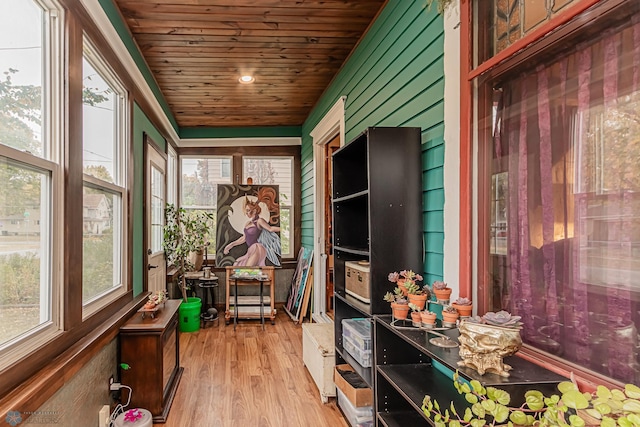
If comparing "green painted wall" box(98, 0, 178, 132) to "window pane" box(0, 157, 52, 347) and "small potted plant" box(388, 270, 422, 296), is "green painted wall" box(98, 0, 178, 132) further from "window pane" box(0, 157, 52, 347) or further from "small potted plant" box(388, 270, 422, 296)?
"small potted plant" box(388, 270, 422, 296)

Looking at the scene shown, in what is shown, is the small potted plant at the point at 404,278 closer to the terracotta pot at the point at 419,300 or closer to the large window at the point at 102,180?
the terracotta pot at the point at 419,300

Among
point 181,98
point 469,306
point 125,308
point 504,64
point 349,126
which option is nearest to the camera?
point 504,64

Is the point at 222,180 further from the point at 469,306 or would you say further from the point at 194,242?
the point at 469,306

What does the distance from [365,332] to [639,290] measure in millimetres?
1546

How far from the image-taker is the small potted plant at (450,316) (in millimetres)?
1545

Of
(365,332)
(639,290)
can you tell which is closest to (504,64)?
(639,290)

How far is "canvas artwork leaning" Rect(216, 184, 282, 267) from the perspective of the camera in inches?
205

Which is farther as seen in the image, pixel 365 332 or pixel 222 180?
pixel 222 180

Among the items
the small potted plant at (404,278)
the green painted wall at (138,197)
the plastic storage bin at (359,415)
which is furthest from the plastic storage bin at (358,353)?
the green painted wall at (138,197)

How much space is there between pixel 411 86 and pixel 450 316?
1282 mm

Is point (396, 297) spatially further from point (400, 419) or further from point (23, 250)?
point (23, 250)

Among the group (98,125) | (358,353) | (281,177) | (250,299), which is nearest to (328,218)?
(281,177)

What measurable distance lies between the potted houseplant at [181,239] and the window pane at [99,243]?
1.76 metres

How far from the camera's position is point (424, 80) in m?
2.00
